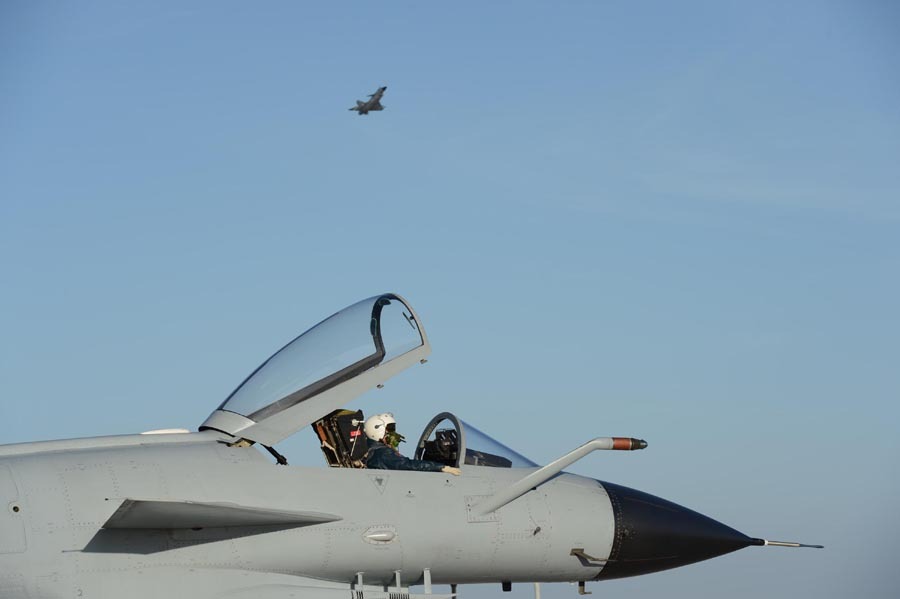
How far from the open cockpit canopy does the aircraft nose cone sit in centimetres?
273

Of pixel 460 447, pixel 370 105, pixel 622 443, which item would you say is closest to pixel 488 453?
pixel 460 447

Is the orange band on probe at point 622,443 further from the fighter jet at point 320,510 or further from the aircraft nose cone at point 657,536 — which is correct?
the aircraft nose cone at point 657,536

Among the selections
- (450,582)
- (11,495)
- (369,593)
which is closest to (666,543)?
Result: (450,582)

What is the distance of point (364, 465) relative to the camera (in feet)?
37.6

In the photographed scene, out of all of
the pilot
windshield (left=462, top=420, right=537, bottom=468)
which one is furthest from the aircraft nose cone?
the pilot

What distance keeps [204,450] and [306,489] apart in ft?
3.18

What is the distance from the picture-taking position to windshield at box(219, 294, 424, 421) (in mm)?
11367

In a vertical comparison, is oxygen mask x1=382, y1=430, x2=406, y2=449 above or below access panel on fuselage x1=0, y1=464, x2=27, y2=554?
above

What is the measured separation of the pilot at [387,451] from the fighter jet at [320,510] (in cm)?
11

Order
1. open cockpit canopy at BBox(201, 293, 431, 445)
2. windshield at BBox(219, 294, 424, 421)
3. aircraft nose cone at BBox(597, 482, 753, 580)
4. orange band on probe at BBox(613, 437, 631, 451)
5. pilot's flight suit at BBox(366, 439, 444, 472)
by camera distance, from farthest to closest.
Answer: aircraft nose cone at BBox(597, 482, 753, 580) → orange band on probe at BBox(613, 437, 631, 451) → pilot's flight suit at BBox(366, 439, 444, 472) → windshield at BBox(219, 294, 424, 421) → open cockpit canopy at BBox(201, 293, 431, 445)

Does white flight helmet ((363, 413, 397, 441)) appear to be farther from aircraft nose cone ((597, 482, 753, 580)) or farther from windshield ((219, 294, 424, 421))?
aircraft nose cone ((597, 482, 753, 580))

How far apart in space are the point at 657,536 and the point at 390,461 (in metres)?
3.12

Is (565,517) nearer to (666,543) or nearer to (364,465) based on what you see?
(666,543)

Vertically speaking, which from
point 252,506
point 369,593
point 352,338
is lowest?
point 369,593
